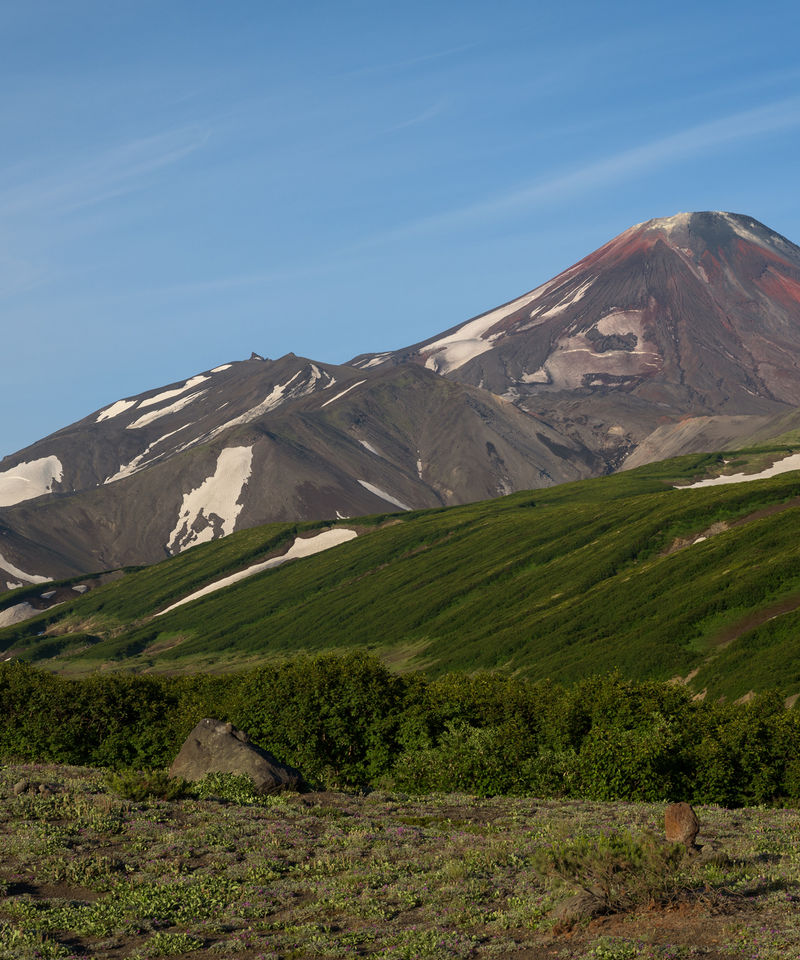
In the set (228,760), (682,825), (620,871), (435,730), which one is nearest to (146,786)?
(228,760)

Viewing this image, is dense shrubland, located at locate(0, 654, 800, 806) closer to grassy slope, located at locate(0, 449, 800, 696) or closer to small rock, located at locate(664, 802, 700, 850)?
small rock, located at locate(664, 802, 700, 850)

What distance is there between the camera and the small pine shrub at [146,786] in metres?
30.8

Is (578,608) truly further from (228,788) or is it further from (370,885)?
(370,885)

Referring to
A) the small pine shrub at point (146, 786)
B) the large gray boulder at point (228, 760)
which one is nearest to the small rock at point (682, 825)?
the large gray boulder at point (228, 760)

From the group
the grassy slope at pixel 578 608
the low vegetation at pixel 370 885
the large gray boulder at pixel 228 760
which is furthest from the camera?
→ the grassy slope at pixel 578 608

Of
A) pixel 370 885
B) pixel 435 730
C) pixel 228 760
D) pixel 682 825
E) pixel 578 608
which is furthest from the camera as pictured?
pixel 578 608

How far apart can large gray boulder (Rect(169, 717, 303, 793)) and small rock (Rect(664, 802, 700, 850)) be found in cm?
1515


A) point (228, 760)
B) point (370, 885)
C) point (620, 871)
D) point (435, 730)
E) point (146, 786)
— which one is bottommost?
point (435, 730)

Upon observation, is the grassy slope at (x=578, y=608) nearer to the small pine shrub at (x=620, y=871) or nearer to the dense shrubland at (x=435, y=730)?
the dense shrubland at (x=435, y=730)

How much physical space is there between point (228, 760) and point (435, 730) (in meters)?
15.1

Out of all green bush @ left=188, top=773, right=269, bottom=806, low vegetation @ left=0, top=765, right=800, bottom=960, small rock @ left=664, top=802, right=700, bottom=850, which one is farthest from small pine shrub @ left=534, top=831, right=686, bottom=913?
green bush @ left=188, top=773, right=269, bottom=806

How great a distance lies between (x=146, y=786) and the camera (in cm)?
3116

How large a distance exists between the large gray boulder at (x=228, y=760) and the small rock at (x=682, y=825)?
15.2m

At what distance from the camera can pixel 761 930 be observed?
715 inches
